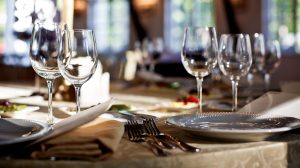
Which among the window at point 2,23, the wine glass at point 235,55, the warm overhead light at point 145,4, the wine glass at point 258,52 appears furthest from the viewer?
the window at point 2,23

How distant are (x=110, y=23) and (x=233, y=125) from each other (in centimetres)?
1077

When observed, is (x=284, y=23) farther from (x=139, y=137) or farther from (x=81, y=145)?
(x=81, y=145)

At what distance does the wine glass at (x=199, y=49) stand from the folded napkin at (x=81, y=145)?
0.47m

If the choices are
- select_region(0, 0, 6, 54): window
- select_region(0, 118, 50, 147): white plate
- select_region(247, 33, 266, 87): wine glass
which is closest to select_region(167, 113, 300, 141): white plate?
select_region(0, 118, 50, 147): white plate

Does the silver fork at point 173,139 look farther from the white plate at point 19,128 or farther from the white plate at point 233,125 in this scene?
the white plate at point 19,128

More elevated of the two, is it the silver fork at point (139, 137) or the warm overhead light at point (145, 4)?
the warm overhead light at point (145, 4)

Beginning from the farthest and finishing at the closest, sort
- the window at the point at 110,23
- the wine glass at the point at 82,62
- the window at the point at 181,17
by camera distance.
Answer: the window at the point at 110,23
the window at the point at 181,17
the wine glass at the point at 82,62

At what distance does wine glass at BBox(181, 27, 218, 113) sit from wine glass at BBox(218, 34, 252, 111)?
0.12 meters

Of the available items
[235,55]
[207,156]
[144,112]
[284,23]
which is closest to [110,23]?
[284,23]

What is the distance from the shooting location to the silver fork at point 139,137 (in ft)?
3.01

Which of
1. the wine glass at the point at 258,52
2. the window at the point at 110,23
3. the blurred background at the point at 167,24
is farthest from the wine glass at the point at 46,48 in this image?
the window at the point at 110,23

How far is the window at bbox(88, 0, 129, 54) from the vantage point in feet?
37.2

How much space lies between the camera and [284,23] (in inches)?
324

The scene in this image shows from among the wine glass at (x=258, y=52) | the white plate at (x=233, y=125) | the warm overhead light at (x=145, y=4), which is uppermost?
the warm overhead light at (x=145, y=4)
